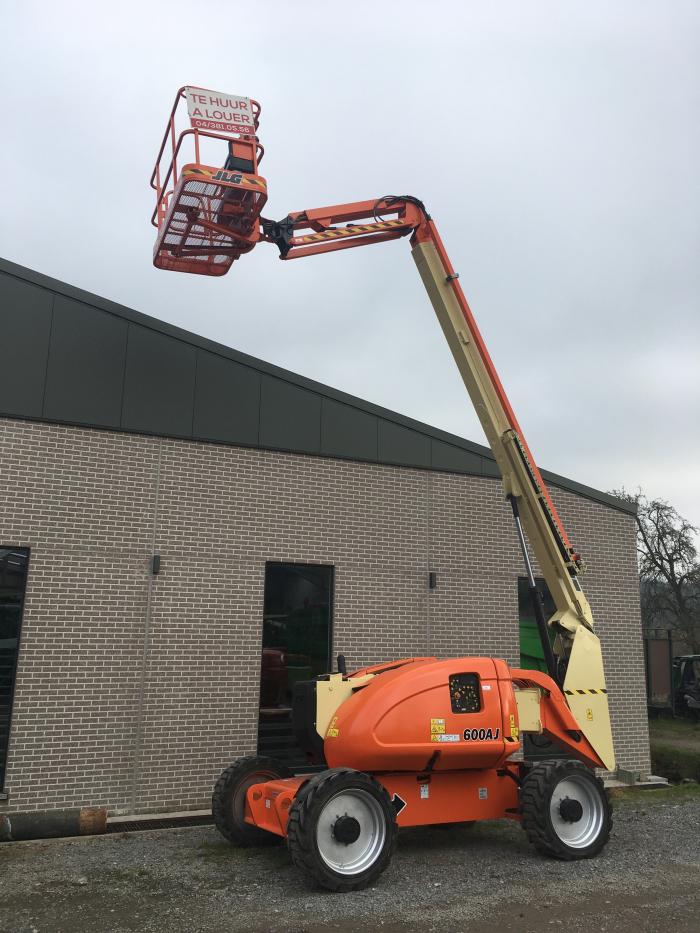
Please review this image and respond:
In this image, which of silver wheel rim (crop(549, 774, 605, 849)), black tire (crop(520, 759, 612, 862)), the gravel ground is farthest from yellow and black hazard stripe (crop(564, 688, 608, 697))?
the gravel ground

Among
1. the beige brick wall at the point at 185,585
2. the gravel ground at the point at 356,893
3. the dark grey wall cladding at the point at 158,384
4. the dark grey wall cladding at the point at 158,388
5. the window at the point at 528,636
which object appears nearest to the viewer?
the gravel ground at the point at 356,893

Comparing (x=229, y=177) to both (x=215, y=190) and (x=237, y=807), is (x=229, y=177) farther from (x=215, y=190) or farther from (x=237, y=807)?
(x=237, y=807)

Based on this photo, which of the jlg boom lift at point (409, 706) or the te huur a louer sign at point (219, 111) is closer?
the jlg boom lift at point (409, 706)

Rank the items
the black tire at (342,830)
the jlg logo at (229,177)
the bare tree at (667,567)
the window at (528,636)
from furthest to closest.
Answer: the bare tree at (667,567) < the window at (528,636) < the jlg logo at (229,177) < the black tire at (342,830)

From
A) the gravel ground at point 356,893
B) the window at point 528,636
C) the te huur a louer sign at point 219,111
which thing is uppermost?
the te huur a louer sign at point 219,111

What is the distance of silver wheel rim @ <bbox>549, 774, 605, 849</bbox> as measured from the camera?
302 inches

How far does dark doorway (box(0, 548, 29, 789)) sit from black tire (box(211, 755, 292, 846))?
9.06 ft

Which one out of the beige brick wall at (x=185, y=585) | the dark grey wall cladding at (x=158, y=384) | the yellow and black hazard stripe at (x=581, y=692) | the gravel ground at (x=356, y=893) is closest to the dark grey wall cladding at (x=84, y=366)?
the dark grey wall cladding at (x=158, y=384)

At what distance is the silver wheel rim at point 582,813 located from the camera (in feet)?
25.1

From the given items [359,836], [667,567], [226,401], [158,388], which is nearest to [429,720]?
[359,836]

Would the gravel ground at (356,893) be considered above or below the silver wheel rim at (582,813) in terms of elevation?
below

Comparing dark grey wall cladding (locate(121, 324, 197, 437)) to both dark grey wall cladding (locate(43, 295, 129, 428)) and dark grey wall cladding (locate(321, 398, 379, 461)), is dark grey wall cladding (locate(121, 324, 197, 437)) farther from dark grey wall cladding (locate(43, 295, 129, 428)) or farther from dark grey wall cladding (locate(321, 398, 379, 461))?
dark grey wall cladding (locate(321, 398, 379, 461))

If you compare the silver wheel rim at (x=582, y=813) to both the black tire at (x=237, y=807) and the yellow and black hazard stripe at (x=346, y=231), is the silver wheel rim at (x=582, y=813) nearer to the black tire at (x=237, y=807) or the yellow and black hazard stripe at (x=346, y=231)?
the black tire at (x=237, y=807)

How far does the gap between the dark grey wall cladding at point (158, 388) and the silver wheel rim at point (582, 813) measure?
5396mm
